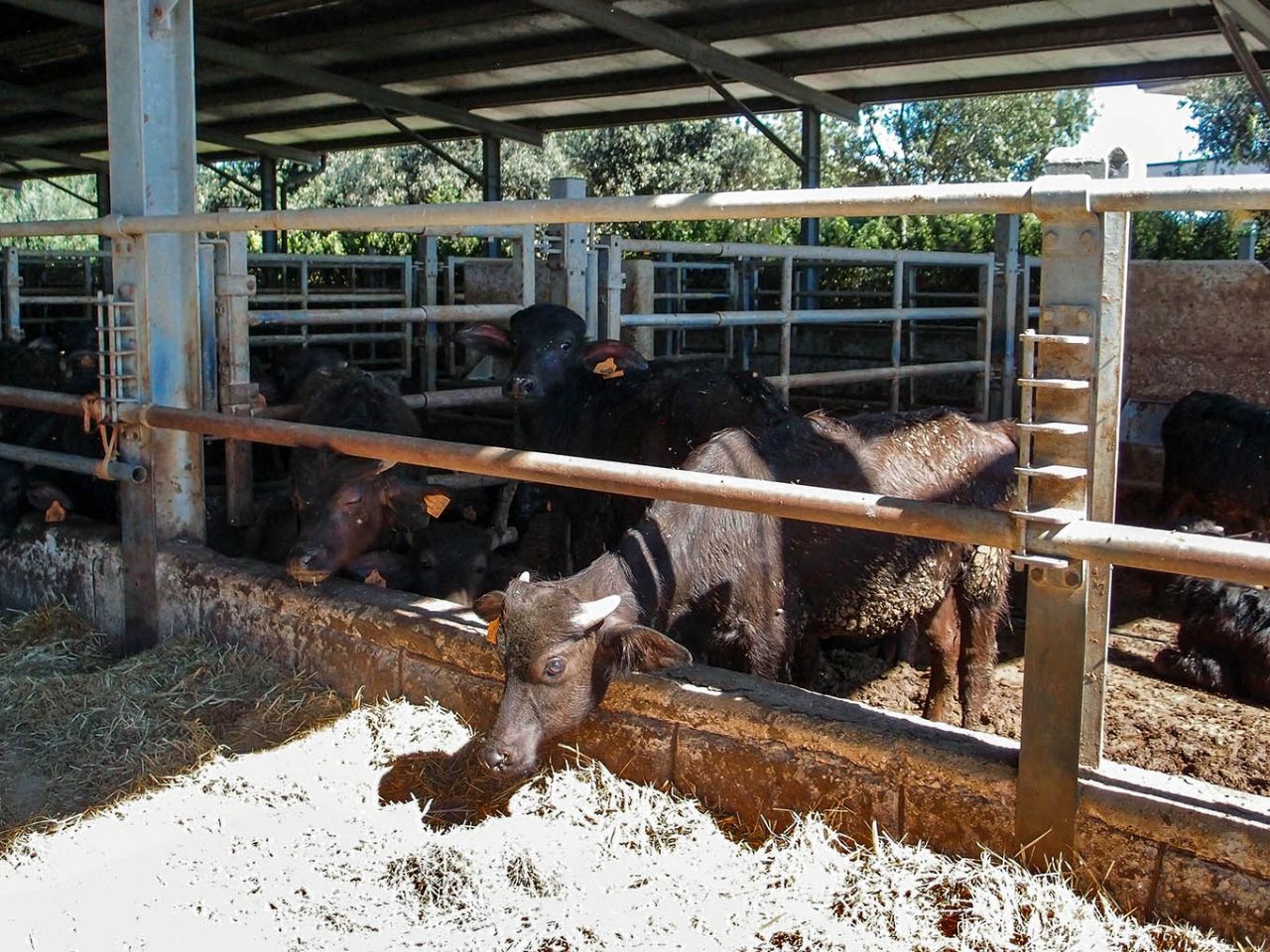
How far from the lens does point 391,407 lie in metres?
6.34

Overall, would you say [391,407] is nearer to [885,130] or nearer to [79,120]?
[79,120]

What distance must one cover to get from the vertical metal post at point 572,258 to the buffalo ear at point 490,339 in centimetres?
38

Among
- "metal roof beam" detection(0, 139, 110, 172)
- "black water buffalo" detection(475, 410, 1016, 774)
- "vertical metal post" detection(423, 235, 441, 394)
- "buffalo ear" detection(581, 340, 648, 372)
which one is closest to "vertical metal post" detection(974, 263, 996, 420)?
"vertical metal post" detection(423, 235, 441, 394)

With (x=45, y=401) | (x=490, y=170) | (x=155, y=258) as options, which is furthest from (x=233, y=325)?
(x=490, y=170)

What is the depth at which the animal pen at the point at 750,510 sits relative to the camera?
2992 millimetres

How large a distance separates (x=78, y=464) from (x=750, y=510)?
12.1 feet

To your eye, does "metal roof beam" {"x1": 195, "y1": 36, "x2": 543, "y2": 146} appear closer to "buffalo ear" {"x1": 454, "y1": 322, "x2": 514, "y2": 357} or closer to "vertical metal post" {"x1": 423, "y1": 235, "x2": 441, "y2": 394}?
"vertical metal post" {"x1": 423, "y1": 235, "x2": 441, "y2": 394}

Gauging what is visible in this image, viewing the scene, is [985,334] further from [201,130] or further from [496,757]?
[201,130]

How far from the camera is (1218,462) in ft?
28.6

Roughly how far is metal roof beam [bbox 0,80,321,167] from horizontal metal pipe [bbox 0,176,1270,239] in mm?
11469

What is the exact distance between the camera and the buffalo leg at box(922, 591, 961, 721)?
555cm

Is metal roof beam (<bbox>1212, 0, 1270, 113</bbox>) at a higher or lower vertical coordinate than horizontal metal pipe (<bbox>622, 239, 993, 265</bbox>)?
higher

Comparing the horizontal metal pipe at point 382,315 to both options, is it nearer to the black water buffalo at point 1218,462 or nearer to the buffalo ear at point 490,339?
the buffalo ear at point 490,339

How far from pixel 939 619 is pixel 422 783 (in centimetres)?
250
